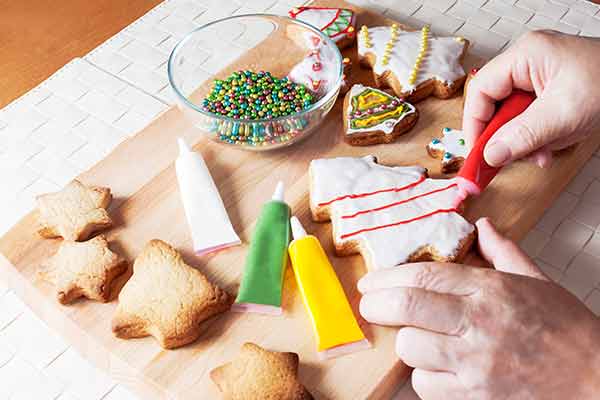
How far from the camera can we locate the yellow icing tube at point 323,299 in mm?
882

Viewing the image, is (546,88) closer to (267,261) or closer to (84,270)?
(267,261)

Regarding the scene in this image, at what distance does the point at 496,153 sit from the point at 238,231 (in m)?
0.38

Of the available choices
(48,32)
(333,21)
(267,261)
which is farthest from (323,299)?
(48,32)

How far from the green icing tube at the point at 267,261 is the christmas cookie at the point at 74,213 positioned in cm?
22

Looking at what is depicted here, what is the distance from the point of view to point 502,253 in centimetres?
93

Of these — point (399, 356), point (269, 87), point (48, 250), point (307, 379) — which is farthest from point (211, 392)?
point (269, 87)

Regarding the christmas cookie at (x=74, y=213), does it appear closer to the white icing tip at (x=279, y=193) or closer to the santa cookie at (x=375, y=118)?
the white icing tip at (x=279, y=193)

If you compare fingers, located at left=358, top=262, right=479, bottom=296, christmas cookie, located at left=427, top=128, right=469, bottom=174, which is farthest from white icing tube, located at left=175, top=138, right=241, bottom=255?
christmas cookie, located at left=427, top=128, right=469, bottom=174

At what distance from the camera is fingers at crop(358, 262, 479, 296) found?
0.84 metres

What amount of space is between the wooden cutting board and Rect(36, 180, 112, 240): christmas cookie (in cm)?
2

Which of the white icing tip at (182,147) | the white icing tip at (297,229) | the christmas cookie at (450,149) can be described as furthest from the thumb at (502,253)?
the white icing tip at (182,147)

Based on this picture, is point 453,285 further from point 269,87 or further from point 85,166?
point 85,166

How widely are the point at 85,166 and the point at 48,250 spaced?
8.8 inches

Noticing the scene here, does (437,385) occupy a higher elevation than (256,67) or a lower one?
lower
